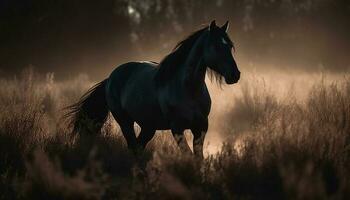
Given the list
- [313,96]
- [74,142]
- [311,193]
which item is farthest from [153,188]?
[313,96]

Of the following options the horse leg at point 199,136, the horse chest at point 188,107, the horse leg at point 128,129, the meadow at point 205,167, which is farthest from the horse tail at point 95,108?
the horse leg at point 199,136

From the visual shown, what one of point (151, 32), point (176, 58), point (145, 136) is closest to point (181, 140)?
point (176, 58)

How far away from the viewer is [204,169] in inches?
240

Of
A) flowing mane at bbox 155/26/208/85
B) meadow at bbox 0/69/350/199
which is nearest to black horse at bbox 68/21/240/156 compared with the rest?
flowing mane at bbox 155/26/208/85

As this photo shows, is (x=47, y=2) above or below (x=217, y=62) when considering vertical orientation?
above

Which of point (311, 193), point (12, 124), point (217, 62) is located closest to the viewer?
point (311, 193)

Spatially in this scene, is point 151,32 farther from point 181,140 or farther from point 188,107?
point 181,140

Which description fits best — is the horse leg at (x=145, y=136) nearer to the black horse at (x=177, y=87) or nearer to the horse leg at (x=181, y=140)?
the black horse at (x=177, y=87)

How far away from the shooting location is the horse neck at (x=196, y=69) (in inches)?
279

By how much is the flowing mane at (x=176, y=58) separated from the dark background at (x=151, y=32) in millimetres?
20337

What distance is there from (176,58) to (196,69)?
0.34 metres

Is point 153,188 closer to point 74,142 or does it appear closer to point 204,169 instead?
point 204,169

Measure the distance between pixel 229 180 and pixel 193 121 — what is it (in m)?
1.27

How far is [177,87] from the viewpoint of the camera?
23.7 ft
